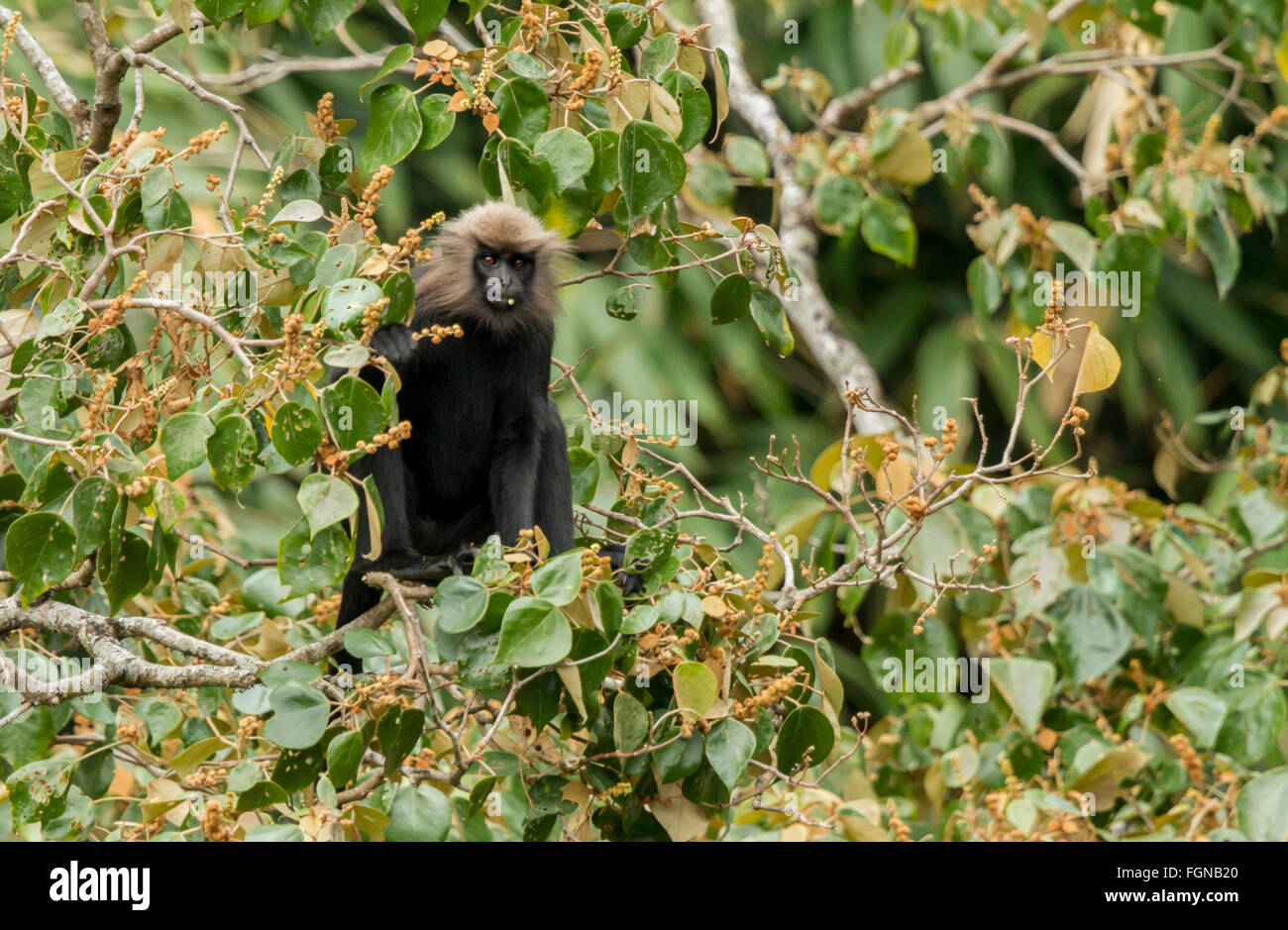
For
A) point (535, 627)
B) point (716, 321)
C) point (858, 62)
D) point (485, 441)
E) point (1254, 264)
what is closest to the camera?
point (535, 627)

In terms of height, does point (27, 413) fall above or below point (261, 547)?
below

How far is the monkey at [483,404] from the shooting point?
13.1 ft

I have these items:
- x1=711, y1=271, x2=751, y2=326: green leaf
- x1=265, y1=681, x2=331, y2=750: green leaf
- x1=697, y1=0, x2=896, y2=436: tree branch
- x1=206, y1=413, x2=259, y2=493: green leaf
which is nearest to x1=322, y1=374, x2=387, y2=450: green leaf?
x1=206, y1=413, x2=259, y2=493: green leaf

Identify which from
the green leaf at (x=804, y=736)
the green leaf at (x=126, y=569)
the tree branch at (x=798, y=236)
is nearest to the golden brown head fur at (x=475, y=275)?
the tree branch at (x=798, y=236)

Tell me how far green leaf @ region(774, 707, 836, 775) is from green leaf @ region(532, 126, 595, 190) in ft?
3.88

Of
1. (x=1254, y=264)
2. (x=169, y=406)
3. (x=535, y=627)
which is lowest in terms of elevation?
(x=535, y=627)

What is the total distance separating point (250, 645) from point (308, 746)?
3.84 feet

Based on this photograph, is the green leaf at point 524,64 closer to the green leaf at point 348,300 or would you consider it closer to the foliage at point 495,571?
the foliage at point 495,571

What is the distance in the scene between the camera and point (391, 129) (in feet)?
9.27

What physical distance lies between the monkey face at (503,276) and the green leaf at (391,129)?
1297mm

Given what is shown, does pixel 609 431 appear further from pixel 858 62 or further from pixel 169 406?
pixel 858 62

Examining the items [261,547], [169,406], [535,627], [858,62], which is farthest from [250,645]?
[858,62]

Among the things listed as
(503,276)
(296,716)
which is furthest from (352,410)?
(503,276)

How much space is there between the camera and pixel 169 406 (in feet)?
9.25
